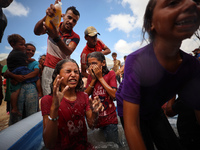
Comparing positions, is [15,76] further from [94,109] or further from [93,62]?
[94,109]

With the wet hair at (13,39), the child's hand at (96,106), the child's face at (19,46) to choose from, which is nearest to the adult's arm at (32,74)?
the child's face at (19,46)

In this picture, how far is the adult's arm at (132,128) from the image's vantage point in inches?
29.8

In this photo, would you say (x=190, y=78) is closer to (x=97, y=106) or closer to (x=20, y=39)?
(x=97, y=106)

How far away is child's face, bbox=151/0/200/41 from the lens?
26.3 inches

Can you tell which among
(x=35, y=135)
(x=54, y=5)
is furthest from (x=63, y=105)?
(x=54, y=5)

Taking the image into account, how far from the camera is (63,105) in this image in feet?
4.38

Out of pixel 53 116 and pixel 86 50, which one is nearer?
pixel 53 116

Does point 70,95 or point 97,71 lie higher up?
point 97,71

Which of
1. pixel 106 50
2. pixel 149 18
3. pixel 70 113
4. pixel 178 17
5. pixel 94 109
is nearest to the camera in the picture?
pixel 178 17

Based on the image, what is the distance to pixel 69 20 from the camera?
2.24 m

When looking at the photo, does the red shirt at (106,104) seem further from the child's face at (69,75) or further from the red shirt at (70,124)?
the child's face at (69,75)

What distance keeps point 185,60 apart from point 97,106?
0.85 m

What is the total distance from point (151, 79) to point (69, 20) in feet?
6.38

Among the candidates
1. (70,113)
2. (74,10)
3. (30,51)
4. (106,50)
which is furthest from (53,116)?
(30,51)
